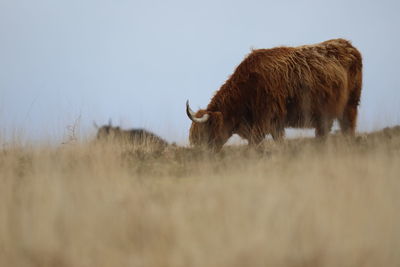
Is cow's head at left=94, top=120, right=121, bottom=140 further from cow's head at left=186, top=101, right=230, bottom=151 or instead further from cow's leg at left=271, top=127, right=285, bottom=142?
cow's leg at left=271, top=127, right=285, bottom=142

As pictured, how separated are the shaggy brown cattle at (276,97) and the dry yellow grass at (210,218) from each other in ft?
10.4

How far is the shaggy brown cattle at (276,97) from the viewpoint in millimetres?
8430

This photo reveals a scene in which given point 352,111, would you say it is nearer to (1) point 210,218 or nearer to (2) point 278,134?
(2) point 278,134

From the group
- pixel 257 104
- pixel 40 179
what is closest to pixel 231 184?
pixel 40 179

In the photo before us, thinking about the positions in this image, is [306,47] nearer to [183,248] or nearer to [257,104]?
[257,104]

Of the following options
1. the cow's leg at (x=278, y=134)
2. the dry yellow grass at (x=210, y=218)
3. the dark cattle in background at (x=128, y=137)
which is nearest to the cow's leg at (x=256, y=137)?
the cow's leg at (x=278, y=134)

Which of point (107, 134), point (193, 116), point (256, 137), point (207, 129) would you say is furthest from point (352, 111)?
point (107, 134)

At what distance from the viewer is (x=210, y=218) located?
3758mm

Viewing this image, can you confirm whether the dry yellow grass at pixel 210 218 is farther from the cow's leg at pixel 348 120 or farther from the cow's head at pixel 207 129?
the cow's leg at pixel 348 120

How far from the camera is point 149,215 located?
3.82 m

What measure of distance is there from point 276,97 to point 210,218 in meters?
5.04

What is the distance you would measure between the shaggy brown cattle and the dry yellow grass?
3161 mm

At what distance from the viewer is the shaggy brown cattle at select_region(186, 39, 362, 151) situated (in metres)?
8.43

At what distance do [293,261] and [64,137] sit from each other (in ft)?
19.8
